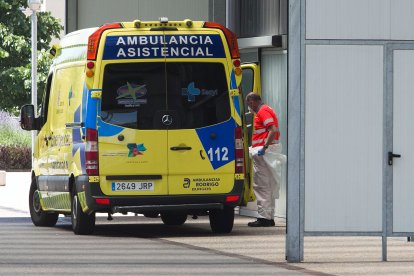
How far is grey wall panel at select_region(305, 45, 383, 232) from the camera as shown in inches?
552

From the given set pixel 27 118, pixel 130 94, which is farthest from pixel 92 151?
pixel 27 118

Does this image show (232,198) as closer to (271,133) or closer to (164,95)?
(164,95)

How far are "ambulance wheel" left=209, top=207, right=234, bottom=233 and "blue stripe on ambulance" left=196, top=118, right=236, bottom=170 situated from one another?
967mm

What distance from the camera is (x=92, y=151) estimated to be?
17.3 m

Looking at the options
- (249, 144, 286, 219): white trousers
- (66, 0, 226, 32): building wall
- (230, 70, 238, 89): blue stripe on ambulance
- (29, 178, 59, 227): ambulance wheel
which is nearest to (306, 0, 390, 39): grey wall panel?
(230, 70, 238, 89): blue stripe on ambulance

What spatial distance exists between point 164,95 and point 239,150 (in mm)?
1055

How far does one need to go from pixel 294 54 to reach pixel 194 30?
3.91 metres

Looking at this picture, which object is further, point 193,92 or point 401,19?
point 193,92

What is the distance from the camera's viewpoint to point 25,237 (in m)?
17.7

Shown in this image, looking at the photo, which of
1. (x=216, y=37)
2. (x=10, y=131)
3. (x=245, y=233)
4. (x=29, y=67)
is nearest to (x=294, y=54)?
(x=216, y=37)

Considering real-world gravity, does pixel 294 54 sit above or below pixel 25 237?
above

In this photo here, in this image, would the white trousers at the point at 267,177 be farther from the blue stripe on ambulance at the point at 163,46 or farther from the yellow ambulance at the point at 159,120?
the blue stripe on ambulance at the point at 163,46

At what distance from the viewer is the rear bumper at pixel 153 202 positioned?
685 inches

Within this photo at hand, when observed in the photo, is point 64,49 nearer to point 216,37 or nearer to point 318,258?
point 216,37
